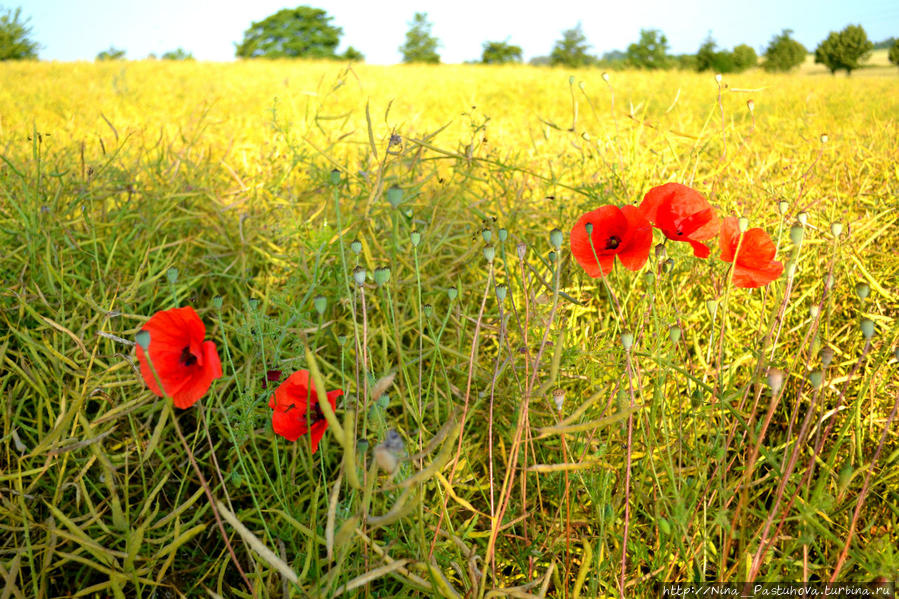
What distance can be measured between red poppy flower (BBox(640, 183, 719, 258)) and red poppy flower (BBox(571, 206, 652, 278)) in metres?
0.03

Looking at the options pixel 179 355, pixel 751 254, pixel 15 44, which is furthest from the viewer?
pixel 15 44

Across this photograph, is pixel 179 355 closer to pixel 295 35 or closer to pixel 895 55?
pixel 295 35

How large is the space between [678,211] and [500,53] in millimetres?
Result: 27780

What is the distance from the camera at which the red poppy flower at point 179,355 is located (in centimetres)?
57

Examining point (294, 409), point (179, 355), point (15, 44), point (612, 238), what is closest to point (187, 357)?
point (179, 355)

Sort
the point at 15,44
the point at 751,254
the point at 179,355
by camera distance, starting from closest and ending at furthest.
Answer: the point at 179,355 < the point at 751,254 < the point at 15,44

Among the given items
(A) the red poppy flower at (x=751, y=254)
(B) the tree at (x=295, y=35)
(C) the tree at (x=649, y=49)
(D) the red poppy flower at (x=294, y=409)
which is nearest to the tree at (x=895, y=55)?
(C) the tree at (x=649, y=49)

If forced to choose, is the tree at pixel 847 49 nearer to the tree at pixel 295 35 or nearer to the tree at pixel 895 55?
the tree at pixel 895 55

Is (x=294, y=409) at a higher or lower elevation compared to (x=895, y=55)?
lower

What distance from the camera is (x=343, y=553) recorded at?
0.46m

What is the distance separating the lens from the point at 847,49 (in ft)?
87.6

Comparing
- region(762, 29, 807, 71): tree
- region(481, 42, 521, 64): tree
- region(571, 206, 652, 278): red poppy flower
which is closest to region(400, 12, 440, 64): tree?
region(481, 42, 521, 64): tree

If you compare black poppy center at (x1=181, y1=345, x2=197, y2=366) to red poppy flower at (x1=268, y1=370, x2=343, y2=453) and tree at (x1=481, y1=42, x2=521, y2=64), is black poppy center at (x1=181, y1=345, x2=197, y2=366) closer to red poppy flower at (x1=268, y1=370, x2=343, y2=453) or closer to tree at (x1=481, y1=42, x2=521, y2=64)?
red poppy flower at (x1=268, y1=370, x2=343, y2=453)

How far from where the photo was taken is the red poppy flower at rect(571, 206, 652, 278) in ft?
2.24
